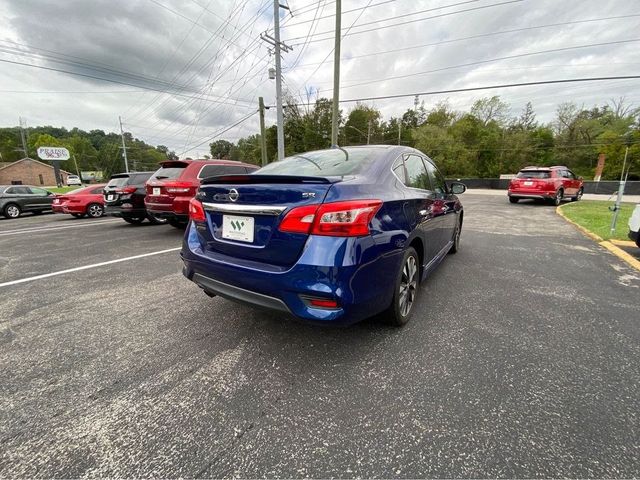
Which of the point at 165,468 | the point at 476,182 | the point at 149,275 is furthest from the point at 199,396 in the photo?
the point at 476,182

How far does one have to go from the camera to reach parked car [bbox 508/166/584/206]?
11.7m

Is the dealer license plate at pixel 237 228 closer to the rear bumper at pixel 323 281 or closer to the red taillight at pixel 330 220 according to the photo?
the rear bumper at pixel 323 281

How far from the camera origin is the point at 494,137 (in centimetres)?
4409

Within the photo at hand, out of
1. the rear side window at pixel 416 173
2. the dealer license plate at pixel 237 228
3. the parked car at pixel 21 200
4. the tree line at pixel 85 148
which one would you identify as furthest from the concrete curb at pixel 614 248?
the tree line at pixel 85 148

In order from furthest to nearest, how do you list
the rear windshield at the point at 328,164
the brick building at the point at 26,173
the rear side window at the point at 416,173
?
1. the brick building at the point at 26,173
2. the rear side window at the point at 416,173
3. the rear windshield at the point at 328,164

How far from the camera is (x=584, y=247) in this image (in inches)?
210

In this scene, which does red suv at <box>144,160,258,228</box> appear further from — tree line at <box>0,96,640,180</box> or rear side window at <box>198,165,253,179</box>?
tree line at <box>0,96,640,180</box>

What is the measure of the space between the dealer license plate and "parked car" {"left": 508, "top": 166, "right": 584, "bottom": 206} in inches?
541

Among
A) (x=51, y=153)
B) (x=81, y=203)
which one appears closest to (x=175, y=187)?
(x=81, y=203)

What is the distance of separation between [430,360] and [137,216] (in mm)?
8678

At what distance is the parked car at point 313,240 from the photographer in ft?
5.82

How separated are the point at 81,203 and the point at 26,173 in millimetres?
64065

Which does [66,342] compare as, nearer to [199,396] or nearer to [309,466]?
[199,396]

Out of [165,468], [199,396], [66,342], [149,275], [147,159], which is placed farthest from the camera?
[147,159]
